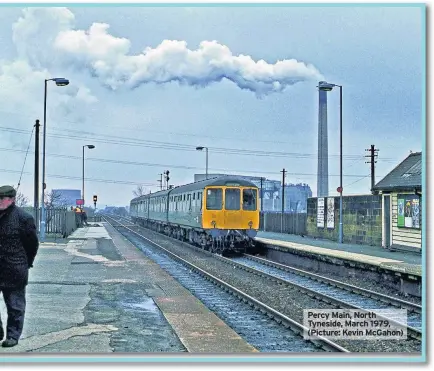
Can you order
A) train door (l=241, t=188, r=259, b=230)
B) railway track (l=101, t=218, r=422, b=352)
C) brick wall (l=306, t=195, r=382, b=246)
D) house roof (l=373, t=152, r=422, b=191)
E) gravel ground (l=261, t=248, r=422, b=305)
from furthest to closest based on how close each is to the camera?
brick wall (l=306, t=195, r=382, b=246)
train door (l=241, t=188, r=259, b=230)
house roof (l=373, t=152, r=422, b=191)
gravel ground (l=261, t=248, r=422, b=305)
railway track (l=101, t=218, r=422, b=352)

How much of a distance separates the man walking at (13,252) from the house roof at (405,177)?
44.6 feet

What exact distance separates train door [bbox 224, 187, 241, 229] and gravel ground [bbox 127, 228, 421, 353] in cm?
178

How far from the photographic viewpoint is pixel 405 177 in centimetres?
1970

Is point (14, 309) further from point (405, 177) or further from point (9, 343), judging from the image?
point (405, 177)

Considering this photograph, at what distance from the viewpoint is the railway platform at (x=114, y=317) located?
7.36 m

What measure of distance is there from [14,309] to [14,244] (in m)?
0.77

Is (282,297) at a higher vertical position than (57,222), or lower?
lower

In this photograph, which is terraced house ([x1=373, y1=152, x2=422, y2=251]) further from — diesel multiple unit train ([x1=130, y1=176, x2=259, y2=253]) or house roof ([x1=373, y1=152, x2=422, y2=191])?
diesel multiple unit train ([x1=130, y1=176, x2=259, y2=253])

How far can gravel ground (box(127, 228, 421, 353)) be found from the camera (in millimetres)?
7969

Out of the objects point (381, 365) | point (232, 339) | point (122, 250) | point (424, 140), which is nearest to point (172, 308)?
point (232, 339)

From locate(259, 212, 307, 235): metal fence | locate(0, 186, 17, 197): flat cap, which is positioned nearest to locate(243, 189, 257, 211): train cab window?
locate(259, 212, 307, 235): metal fence

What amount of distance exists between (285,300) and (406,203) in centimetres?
820

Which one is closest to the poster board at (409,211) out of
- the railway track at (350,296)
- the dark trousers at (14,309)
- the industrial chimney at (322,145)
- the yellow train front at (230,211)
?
the railway track at (350,296)

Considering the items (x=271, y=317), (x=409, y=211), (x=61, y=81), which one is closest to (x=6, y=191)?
(x=61, y=81)
